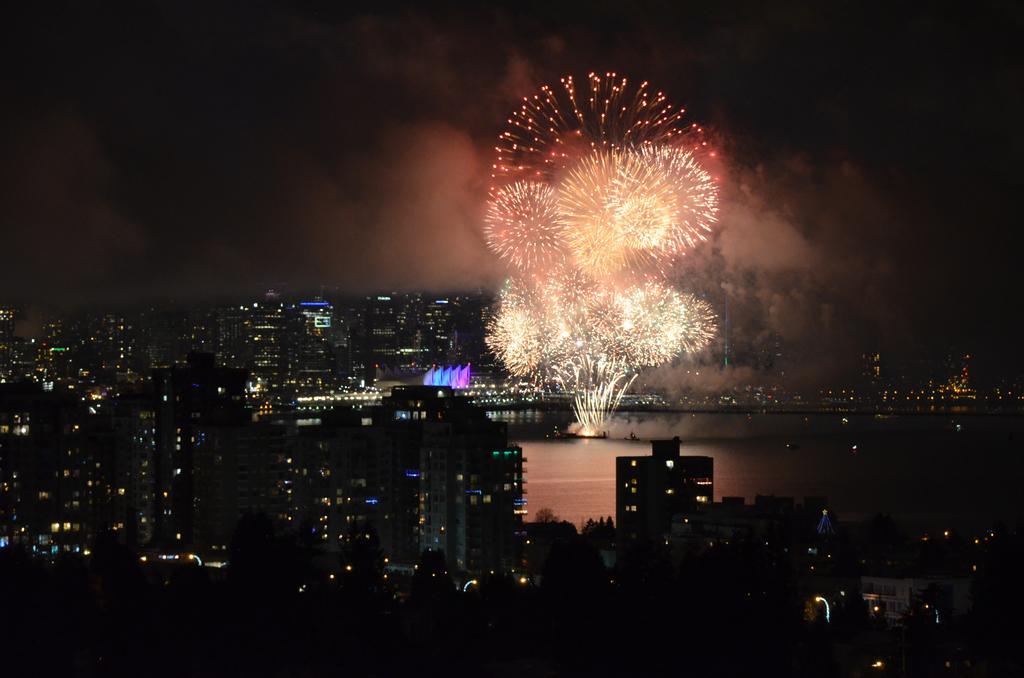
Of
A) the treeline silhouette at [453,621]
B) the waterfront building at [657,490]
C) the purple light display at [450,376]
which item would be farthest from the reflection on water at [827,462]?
the treeline silhouette at [453,621]

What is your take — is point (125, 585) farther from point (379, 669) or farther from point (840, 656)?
point (840, 656)

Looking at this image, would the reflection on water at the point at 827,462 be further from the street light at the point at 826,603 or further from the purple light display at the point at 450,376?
the street light at the point at 826,603

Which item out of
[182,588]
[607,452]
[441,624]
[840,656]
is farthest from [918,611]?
[607,452]

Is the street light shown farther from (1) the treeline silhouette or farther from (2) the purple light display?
Result: (2) the purple light display

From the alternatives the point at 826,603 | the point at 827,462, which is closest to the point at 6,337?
the point at 827,462

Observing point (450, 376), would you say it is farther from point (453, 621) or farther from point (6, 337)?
point (453, 621)
